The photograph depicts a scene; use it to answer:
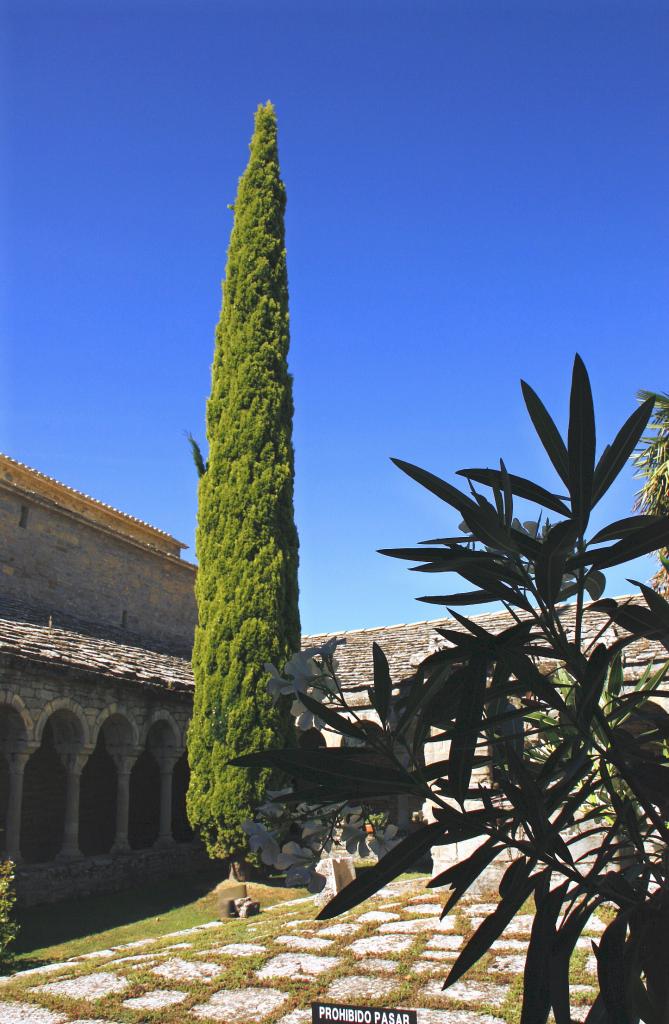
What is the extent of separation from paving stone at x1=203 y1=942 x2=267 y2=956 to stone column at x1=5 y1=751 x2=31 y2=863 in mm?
4339

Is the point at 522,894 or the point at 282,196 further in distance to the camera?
the point at 282,196

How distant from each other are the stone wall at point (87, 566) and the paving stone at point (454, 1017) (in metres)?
10.8

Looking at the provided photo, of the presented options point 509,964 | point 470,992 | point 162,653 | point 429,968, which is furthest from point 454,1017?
point 162,653

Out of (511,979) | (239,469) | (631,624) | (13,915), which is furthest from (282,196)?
(631,624)

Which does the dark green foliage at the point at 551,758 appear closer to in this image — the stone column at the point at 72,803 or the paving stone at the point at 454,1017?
the paving stone at the point at 454,1017

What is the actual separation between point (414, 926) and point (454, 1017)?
2295mm

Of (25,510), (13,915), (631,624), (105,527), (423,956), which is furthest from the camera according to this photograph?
(105,527)

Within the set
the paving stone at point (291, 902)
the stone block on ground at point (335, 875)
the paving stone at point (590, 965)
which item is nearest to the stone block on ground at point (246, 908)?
the paving stone at point (291, 902)

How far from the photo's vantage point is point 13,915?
929 centimetres

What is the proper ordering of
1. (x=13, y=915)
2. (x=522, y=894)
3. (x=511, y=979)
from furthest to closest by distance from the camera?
(x=13, y=915)
(x=511, y=979)
(x=522, y=894)

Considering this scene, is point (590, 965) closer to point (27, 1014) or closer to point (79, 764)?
point (27, 1014)

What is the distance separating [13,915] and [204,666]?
399 centimetres

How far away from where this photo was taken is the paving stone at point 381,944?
6.14m

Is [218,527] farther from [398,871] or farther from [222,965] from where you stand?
[398,871]
